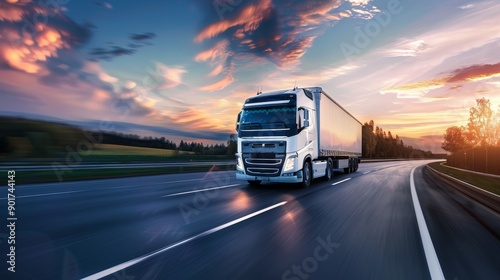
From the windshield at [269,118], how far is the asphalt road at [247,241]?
428cm

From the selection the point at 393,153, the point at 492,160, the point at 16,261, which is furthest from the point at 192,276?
the point at 393,153

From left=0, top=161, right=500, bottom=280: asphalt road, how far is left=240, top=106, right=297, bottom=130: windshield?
169 inches

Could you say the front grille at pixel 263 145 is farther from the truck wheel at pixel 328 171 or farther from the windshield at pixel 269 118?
the truck wheel at pixel 328 171

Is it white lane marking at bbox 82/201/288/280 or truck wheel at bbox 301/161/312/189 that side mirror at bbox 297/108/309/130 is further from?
white lane marking at bbox 82/201/288/280

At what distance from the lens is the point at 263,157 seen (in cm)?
1230

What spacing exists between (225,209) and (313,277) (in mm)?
4527

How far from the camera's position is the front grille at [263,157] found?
39.5ft

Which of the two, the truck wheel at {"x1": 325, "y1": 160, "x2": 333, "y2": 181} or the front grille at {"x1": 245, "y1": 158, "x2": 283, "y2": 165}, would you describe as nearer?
the front grille at {"x1": 245, "y1": 158, "x2": 283, "y2": 165}

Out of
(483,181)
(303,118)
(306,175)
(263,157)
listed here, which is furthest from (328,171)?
(483,181)

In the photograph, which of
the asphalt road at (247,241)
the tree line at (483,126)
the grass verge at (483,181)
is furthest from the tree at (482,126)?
the asphalt road at (247,241)

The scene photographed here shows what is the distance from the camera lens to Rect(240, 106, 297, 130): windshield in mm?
12307

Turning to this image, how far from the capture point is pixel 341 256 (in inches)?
171

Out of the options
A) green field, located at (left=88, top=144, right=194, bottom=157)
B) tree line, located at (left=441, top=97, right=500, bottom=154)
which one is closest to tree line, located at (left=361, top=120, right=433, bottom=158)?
tree line, located at (left=441, top=97, right=500, bottom=154)

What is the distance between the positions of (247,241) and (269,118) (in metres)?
8.12
